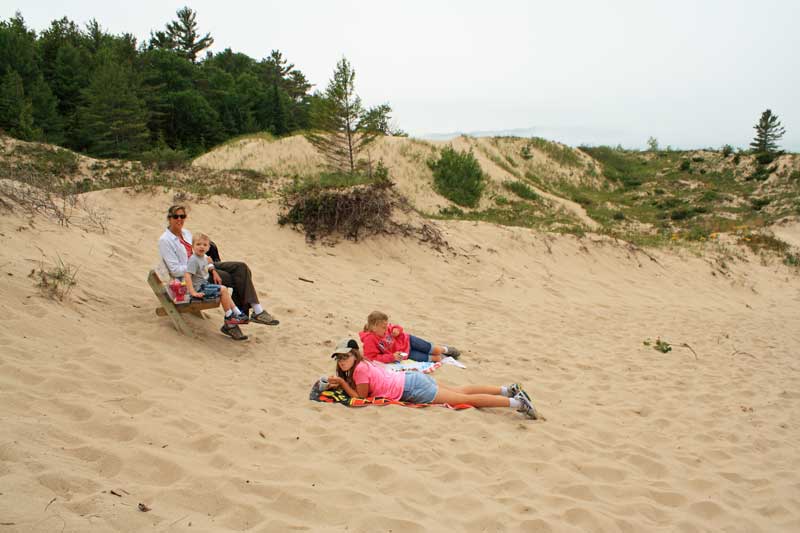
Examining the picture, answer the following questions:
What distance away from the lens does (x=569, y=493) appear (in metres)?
3.57

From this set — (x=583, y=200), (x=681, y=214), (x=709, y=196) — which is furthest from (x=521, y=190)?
(x=709, y=196)

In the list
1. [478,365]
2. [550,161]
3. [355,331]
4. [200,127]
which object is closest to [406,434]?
[478,365]

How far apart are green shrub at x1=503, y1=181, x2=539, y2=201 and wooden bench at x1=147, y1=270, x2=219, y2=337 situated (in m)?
20.4

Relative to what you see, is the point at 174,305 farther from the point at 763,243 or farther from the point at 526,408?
the point at 763,243

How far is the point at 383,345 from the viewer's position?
607cm

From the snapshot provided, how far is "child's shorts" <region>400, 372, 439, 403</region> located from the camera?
4.86 metres

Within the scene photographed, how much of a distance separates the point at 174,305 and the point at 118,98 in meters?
29.3

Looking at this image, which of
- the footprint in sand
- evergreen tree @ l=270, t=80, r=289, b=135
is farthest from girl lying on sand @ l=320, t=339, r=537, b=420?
evergreen tree @ l=270, t=80, r=289, b=135

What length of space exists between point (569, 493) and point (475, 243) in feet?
30.1

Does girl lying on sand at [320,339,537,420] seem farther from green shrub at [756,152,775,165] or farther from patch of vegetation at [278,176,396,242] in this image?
green shrub at [756,152,775,165]

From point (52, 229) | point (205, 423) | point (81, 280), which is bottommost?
point (205, 423)

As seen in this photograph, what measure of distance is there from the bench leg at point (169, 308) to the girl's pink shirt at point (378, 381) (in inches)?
81.7

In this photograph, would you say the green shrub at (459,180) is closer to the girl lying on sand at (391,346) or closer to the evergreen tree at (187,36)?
the girl lying on sand at (391,346)

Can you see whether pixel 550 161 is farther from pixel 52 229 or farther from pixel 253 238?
pixel 52 229
